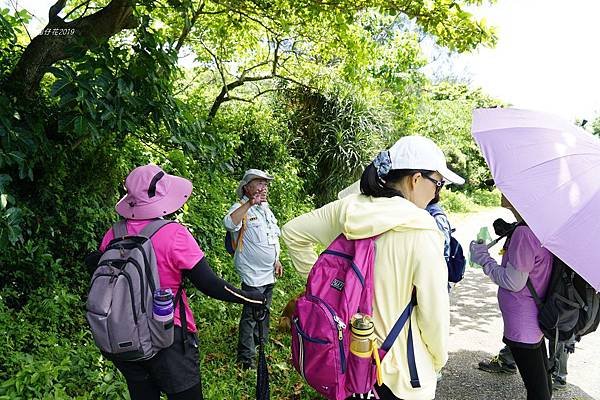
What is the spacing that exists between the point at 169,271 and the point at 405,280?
3.49 ft

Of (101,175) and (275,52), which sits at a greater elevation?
(275,52)

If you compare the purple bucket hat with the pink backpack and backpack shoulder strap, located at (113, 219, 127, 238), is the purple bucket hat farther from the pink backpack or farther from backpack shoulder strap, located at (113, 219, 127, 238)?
the pink backpack

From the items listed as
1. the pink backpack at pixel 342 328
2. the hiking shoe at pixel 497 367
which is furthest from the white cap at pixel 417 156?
the hiking shoe at pixel 497 367

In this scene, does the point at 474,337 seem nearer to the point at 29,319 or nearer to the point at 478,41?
the point at 478,41

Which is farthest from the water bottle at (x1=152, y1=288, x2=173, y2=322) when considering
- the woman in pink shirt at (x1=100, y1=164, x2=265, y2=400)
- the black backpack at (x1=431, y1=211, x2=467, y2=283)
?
the black backpack at (x1=431, y1=211, x2=467, y2=283)

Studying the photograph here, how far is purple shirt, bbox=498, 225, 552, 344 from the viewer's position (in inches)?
109

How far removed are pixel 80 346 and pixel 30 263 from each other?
3.16ft

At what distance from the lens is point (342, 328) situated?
1761mm

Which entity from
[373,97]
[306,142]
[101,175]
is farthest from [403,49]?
[101,175]

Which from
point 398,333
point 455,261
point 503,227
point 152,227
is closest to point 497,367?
point 503,227

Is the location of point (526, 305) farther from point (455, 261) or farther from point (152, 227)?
point (152, 227)

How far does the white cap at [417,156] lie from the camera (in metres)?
1.90

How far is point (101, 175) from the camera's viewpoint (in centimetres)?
458

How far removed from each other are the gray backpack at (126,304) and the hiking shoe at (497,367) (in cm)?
319
